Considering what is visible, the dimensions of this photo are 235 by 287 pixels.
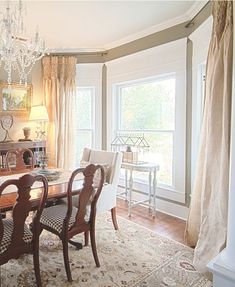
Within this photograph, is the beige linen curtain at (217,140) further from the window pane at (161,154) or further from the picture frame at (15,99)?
the picture frame at (15,99)

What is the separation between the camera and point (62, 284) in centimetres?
199

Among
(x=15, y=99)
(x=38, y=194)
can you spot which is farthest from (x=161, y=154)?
(x=15, y=99)

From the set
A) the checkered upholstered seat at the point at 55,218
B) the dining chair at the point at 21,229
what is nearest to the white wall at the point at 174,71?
the checkered upholstered seat at the point at 55,218

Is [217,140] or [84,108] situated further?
[84,108]

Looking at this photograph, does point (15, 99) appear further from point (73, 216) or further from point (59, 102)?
point (73, 216)

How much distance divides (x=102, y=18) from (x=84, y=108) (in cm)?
186

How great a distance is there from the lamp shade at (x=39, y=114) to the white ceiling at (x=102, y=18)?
1.18 metres

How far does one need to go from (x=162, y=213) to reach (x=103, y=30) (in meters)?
2.91

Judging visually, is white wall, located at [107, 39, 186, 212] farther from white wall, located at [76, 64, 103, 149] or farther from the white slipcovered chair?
the white slipcovered chair

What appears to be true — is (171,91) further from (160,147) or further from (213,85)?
Answer: (213,85)

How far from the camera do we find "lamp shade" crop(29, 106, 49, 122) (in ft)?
13.7

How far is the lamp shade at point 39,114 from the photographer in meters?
4.16

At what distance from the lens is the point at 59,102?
4504 millimetres

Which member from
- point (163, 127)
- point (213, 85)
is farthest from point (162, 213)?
point (213, 85)
